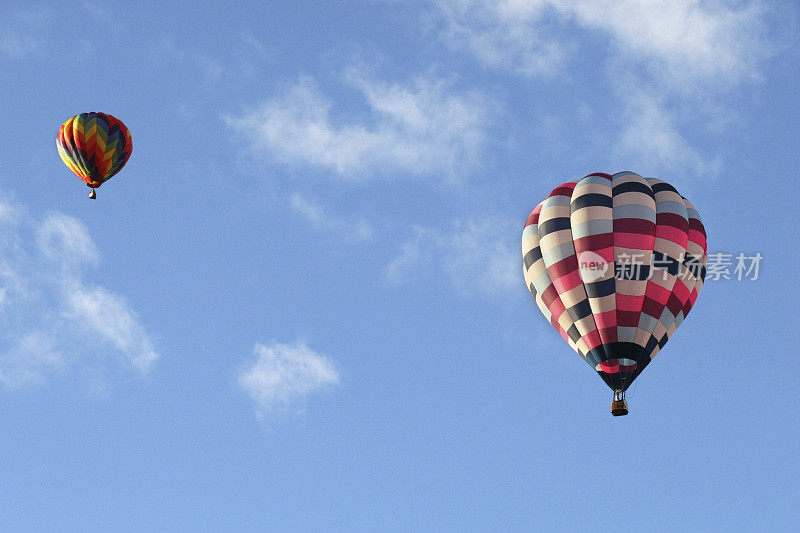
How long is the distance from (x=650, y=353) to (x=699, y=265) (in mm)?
2930

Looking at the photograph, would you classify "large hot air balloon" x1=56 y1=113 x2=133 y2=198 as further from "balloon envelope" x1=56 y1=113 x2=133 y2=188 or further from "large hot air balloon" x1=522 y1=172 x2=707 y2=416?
"large hot air balloon" x1=522 y1=172 x2=707 y2=416

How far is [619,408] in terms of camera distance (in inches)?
1241

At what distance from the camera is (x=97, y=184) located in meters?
44.7

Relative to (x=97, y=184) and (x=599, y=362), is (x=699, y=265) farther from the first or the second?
(x=97, y=184)

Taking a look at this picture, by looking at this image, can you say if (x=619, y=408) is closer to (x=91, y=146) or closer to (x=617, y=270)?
(x=617, y=270)

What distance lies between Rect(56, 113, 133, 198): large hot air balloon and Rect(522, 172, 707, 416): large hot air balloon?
1897cm

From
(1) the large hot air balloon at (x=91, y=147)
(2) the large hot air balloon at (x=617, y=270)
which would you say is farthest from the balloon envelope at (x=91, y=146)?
(2) the large hot air balloon at (x=617, y=270)

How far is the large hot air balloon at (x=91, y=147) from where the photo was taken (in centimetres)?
4403

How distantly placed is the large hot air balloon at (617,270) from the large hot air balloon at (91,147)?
18975mm

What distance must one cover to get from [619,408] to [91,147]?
2305 cm

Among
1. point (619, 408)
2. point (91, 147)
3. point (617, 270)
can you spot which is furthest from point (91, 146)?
point (619, 408)

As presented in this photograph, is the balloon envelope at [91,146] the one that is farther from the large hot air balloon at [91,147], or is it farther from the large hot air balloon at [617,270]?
the large hot air balloon at [617,270]

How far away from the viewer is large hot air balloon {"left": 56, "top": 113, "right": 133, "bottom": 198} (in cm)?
4403

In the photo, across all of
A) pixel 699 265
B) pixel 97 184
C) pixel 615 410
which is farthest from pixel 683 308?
pixel 97 184
